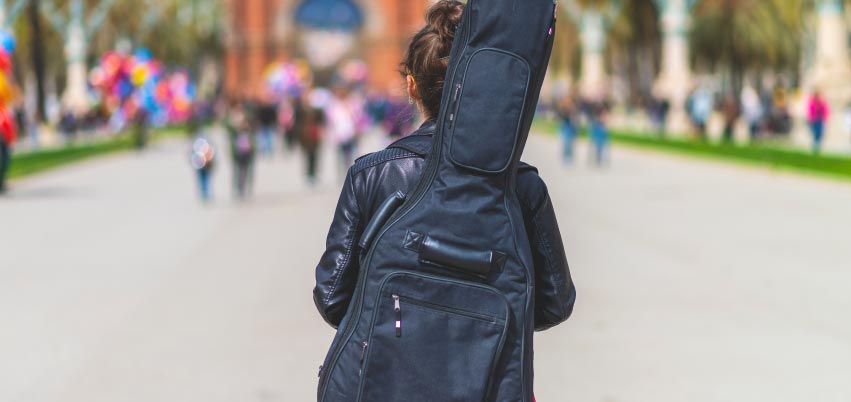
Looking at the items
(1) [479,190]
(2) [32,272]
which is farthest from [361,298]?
(2) [32,272]

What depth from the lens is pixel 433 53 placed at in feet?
10.2

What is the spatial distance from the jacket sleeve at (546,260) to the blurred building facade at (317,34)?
85.7 meters

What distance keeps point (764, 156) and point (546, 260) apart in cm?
2509

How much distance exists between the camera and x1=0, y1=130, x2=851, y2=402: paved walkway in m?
6.75

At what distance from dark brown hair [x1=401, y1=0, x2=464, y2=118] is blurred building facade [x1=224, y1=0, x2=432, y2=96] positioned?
85.7m

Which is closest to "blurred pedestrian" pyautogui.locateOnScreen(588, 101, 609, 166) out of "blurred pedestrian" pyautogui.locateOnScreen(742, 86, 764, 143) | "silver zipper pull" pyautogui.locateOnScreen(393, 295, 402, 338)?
"blurred pedestrian" pyautogui.locateOnScreen(742, 86, 764, 143)

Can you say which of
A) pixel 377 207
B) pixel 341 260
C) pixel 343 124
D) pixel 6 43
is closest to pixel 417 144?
pixel 377 207

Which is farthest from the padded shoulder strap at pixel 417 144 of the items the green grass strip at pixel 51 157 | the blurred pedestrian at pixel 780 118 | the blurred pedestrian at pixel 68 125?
the blurred pedestrian at pixel 68 125

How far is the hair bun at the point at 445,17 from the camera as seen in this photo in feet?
10.2

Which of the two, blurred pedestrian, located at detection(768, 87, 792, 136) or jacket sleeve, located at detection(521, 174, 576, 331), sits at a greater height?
jacket sleeve, located at detection(521, 174, 576, 331)

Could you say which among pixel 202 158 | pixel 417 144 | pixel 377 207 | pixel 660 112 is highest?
pixel 417 144

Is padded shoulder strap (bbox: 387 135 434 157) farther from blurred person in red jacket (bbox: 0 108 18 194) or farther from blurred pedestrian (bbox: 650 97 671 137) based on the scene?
blurred pedestrian (bbox: 650 97 671 137)

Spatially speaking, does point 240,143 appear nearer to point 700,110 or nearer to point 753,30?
point 700,110

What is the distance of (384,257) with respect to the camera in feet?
9.48
